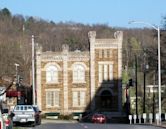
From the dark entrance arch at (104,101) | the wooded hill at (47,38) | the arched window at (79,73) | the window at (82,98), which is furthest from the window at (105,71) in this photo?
the wooded hill at (47,38)

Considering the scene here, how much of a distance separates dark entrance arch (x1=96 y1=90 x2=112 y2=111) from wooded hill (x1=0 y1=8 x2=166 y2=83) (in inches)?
395

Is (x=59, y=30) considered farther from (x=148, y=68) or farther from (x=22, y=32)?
(x=148, y=68)

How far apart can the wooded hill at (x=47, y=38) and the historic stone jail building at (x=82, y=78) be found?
5.68 meters

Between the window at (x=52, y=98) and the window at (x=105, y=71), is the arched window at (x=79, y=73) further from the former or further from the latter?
the window at (x=52, y=98)

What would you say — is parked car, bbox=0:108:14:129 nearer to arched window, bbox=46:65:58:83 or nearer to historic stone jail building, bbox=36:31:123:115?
historic stone jail building, bbox=36:31:123:115

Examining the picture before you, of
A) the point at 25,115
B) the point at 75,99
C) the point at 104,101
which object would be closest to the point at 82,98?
the point at 75,99

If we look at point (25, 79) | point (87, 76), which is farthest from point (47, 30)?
point (87, 76)

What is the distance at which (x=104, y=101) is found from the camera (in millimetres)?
90438

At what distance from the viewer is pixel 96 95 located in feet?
297

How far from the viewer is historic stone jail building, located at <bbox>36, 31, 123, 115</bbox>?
90.1 metres

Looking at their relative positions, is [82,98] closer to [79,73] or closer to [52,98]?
[79,73]

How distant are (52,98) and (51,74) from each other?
3.97 metres

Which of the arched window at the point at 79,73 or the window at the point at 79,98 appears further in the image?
the arched window at the point at 79,73

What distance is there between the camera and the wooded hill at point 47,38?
10256 cm
